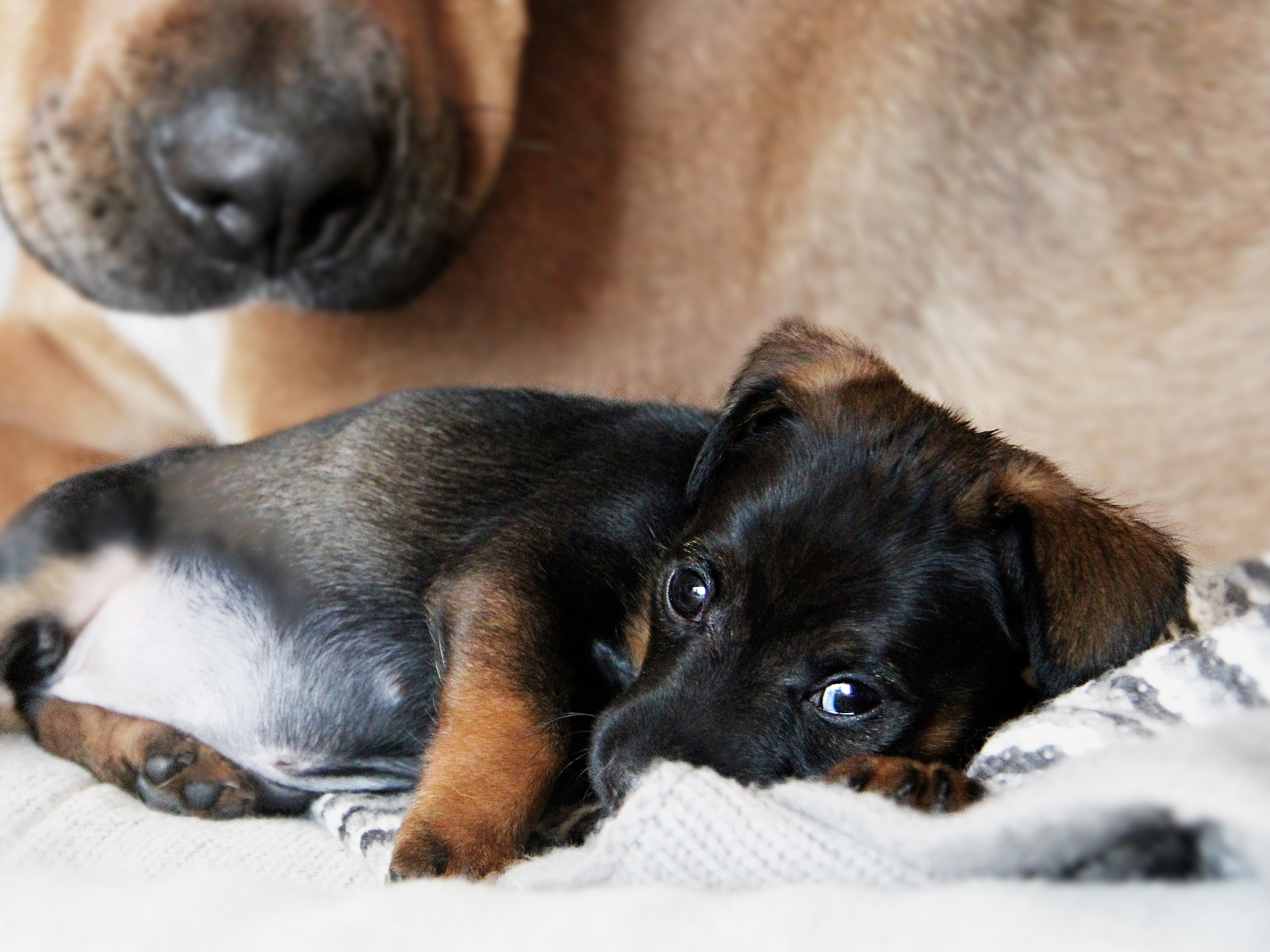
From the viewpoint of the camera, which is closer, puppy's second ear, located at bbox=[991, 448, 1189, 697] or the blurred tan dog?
puppy's second ear, located at bbox=[991, 448, 1189, 697]

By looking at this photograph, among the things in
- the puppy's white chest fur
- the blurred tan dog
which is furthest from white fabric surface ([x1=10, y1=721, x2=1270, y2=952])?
the blurred tan dog

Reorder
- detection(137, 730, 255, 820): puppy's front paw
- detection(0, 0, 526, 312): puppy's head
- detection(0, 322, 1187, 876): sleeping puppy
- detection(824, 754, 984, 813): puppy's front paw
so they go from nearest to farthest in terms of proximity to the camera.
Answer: detection(824, 754, 984, 813): puppy's front paw
detection(0, 322, 1187, 876): sleeping puppy
detection(137, 730, 255, 820): puppy's front paw
detection(0, 0, 526, 312): puppy's head

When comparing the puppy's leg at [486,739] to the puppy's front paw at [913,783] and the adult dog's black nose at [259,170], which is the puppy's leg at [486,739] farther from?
the adult dog's black nose at [259,170]

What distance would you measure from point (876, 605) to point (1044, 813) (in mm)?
415

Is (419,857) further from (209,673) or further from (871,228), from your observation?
(871,228)

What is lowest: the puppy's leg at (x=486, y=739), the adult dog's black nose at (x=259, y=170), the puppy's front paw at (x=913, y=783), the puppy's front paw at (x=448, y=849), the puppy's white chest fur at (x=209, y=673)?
the puppy's white chest fur at (x=209, y=673)

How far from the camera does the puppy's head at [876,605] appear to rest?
123cm

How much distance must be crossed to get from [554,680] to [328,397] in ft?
2.94

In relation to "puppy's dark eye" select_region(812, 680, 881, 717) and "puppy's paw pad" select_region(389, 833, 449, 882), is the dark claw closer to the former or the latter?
"puppy's paw pad" select_region(389, 833, 449, 882)

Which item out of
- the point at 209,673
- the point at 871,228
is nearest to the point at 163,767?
the point at 209,673

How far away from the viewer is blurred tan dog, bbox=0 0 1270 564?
2.13 meters

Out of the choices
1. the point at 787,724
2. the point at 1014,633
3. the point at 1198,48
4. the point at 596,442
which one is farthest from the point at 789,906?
the point at 1198,48

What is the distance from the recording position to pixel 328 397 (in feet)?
6.95

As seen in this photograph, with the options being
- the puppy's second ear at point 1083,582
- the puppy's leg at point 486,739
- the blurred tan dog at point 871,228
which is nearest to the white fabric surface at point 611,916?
the puppy's leg at point 486,739
